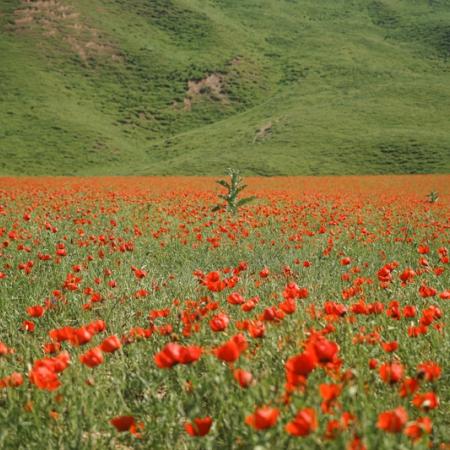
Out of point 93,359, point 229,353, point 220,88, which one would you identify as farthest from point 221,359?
point 220,88

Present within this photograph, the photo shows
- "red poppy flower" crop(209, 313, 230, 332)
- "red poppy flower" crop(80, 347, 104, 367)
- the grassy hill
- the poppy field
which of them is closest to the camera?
the poppy field

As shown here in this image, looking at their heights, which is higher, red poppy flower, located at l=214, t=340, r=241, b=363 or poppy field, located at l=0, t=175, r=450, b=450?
red poppy flower, located at l=214, t=340, r=241, b=363

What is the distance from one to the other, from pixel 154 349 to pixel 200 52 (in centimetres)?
9413

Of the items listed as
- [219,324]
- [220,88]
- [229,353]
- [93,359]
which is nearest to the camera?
[229,353]

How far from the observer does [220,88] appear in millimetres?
83438

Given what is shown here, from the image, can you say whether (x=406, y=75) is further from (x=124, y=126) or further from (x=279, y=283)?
(x=279, y=283)

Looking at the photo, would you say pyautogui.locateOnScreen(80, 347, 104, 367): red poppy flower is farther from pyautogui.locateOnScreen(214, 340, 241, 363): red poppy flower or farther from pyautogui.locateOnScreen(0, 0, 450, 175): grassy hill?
pyautogui.locateOnScreen(0, 0, 450, 175): grassy hill

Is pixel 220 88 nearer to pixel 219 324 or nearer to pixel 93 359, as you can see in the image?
pixel 219 324

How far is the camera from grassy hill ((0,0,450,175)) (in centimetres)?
5291

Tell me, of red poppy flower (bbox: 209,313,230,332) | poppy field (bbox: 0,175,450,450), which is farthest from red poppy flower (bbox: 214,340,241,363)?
red poppy flower (bbox: 209,313,230,332)

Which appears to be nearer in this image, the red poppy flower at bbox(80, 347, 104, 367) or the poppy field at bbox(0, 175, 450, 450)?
the poppy field at bbox(0, 175, 450, 450)

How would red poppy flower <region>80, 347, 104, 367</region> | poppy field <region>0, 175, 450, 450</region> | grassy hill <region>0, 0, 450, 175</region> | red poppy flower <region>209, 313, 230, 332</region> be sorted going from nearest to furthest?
poppy field <region>0, 175, 450, 450</region>, red poppy flower <region>80, 347, 104, 367</region>, red poppy flower <region>209, 313, 230, 332</region>, grassy hill <region>0, 0, 450, 175</region>

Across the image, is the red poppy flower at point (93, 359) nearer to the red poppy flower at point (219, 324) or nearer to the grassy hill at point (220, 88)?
the red poppy flower at point (219, 324)

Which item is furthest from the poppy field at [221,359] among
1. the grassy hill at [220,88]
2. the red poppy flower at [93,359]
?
the grassy hill at [220,88]
